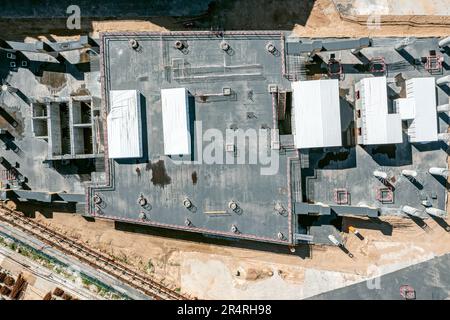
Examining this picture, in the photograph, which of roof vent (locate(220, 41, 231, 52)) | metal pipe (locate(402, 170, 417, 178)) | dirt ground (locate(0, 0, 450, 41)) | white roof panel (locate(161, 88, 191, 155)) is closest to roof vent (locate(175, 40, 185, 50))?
roof vent (locate(220, 41, 231, 52))

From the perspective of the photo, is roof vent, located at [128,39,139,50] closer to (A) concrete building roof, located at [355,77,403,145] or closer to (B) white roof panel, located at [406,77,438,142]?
(A) concrete building roof, located at [355,77,403,145]

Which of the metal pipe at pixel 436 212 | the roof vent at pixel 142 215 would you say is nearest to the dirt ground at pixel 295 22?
the metal pipe at pixel 436 212

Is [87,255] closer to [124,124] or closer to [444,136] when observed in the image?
[124,124]

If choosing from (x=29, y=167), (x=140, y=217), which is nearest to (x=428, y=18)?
(x=140, y=217)

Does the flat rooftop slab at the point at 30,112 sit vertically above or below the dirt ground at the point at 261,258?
above

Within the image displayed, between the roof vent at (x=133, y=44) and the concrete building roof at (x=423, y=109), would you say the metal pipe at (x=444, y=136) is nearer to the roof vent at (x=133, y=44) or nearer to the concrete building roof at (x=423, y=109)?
the concrete building roof at (x=423, y=109)

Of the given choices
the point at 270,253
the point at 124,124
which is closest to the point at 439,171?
the point at 270,253
